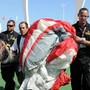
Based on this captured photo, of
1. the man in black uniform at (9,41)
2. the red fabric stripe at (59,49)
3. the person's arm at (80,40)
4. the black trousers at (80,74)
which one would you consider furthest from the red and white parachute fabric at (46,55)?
the man in black uniform at (9,41)

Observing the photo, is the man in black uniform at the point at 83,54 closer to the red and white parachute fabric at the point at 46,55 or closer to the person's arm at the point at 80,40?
the person's arm at the point at 80,40

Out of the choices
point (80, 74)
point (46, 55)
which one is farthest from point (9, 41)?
point (46, 55)

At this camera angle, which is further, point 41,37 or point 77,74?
point 77,74

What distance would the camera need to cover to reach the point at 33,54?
368cm

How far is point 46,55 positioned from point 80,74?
1250 millimetres

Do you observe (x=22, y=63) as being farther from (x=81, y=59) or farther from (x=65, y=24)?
(x=81, y=59)

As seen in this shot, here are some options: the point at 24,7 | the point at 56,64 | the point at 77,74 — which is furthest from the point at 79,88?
the point at 24,7

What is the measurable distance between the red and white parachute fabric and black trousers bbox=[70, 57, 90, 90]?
0.83 meters

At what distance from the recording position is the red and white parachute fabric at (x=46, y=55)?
367 centimetres

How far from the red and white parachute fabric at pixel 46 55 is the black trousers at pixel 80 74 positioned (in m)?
0.83

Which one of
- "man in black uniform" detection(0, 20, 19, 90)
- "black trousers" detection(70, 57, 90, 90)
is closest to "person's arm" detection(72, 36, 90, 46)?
"black trousers" detection(70, 57, 90, 90)

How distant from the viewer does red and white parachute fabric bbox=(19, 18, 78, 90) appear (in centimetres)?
367

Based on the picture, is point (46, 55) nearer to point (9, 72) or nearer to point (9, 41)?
point (9, 41)

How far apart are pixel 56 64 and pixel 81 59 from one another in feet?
3.19
